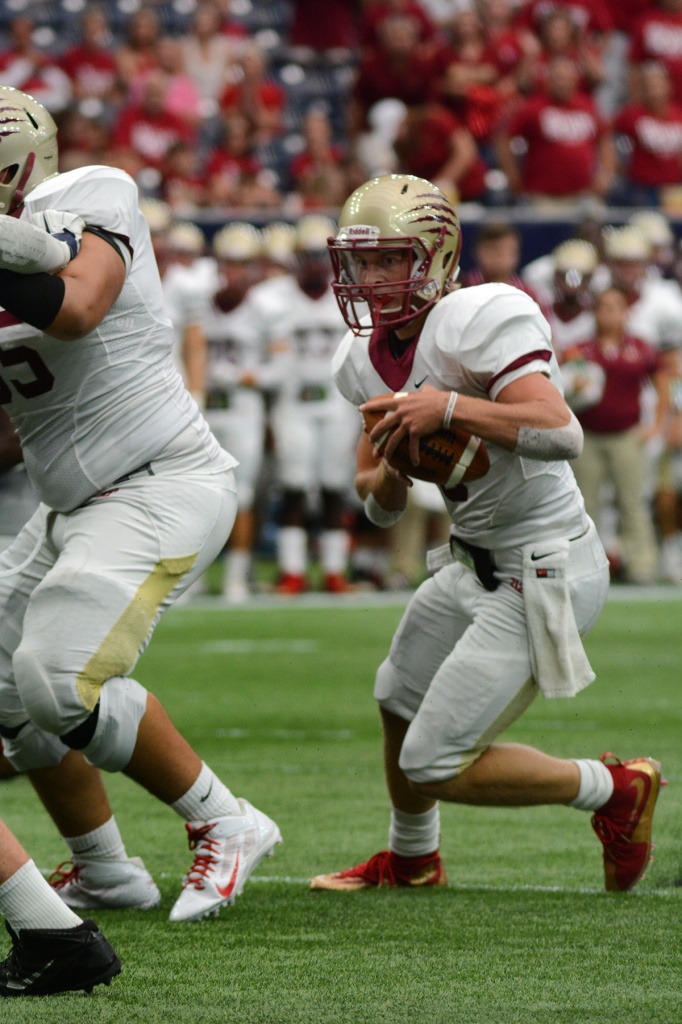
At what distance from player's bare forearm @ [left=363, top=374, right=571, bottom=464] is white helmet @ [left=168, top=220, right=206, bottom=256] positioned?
6691mm

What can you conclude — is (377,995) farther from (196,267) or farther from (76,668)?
(196,267)

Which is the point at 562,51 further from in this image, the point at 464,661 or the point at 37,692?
the point at 37,692

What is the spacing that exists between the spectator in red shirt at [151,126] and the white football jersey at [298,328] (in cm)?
243

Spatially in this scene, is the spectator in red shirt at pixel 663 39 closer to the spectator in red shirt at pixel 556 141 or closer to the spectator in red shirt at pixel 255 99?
the spectator in red shirt at pixel 556 141

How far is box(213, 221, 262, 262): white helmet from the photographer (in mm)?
9977

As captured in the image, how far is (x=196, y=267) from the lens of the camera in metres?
9.80

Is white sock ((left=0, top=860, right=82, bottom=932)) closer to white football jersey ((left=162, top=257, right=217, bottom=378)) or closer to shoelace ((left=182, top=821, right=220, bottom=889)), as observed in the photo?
shoelace ((left=182, top=821, right=220, bottom=889))

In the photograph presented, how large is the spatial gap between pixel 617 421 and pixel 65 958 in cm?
752

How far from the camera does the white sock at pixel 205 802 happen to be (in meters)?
3.43

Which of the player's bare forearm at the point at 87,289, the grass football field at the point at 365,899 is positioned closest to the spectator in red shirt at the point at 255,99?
the grass football field at the point at 365,899

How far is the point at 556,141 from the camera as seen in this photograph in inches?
452

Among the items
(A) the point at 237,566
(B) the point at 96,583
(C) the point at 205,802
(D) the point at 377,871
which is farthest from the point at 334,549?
(B) the point at 96,583

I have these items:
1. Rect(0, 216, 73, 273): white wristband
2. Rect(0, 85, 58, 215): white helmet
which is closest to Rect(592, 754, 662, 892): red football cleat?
Rect(0, 216, 73, 273): white wristband

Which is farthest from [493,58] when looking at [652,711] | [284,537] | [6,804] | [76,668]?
[76,668]
